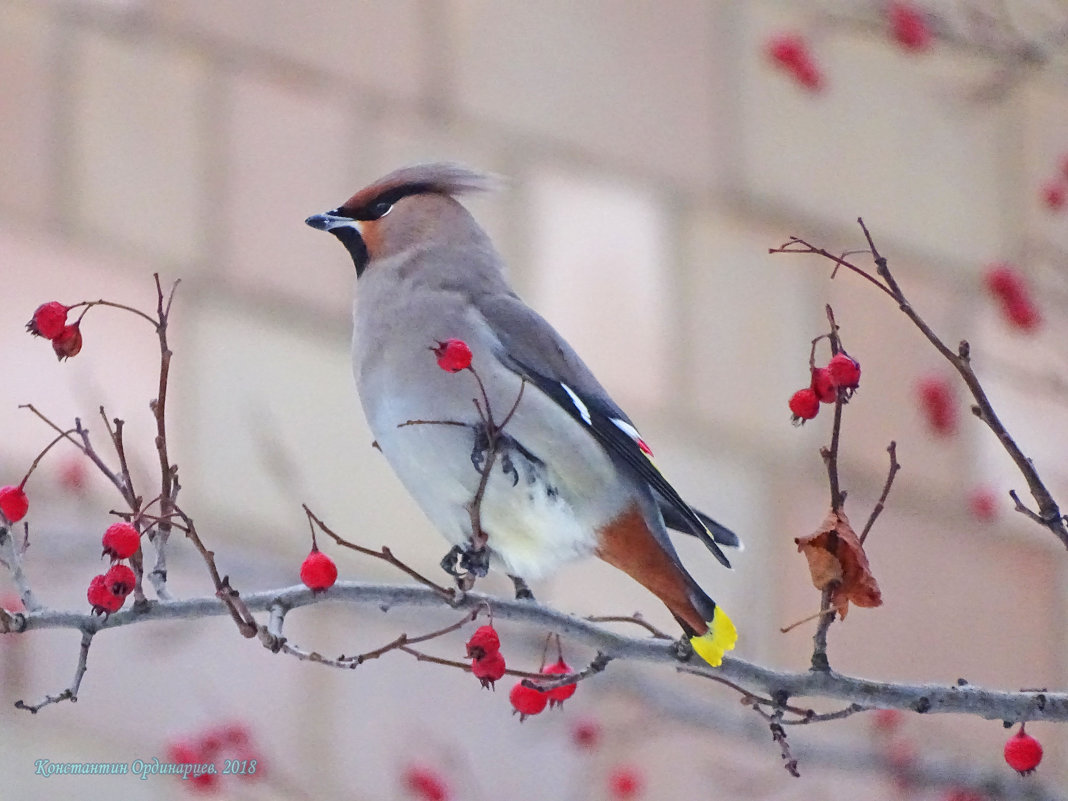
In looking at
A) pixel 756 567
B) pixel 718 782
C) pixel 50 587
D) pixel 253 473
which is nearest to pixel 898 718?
pixel 718 782

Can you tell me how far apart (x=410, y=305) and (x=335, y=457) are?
1.17m

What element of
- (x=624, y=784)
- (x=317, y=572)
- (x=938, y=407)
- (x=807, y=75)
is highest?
(x=807, y=75)

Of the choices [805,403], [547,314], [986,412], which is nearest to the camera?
[986,412]

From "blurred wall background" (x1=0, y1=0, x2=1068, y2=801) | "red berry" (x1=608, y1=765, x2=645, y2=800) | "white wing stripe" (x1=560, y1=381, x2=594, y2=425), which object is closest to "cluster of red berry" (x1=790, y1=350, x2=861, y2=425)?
"white wing stripe" (x1=560, y1=381, x2=594, y2=425)

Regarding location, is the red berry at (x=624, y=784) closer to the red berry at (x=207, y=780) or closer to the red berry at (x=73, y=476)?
the red berry at (x=207, y=780)

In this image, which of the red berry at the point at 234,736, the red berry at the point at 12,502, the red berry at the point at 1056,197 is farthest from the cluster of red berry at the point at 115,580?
the red berry at the point at 1056,197

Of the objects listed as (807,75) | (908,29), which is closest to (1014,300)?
(908,29)

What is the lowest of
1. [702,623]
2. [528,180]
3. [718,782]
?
[718,782]

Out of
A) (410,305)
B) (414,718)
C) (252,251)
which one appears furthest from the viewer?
(252,251)

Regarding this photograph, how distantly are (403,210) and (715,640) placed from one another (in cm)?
64

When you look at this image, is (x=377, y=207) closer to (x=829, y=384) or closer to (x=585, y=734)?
(x=829, y=384)

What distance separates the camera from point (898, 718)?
95.3 inches

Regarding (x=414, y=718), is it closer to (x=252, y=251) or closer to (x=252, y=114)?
(x=252, y=251)

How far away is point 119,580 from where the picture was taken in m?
1.24
